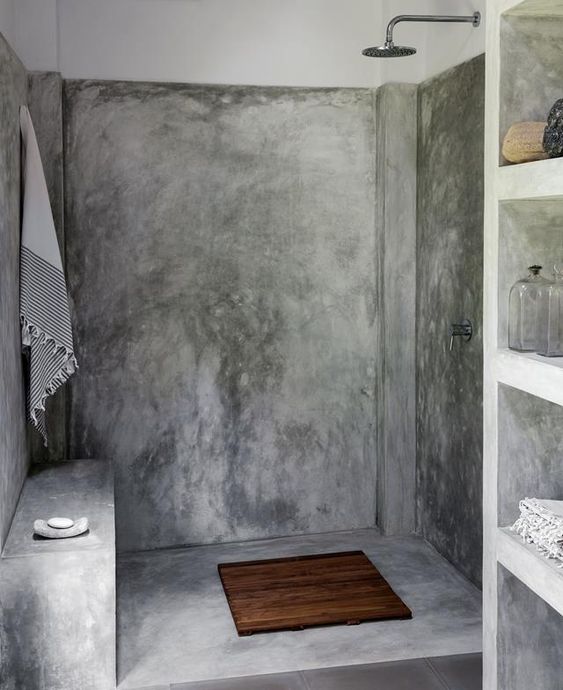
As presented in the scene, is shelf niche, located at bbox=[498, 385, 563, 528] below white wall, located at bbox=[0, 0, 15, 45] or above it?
below

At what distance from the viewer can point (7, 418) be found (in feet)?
10.4

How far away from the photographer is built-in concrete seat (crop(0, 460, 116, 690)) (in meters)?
2.89

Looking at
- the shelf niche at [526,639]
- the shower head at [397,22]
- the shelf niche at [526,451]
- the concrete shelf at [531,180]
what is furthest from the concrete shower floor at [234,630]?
the shower head at [397,22]

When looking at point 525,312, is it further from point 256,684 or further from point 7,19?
point 7,19

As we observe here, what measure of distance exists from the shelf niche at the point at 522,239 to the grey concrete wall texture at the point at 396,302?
1905mm

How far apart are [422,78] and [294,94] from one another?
63cm

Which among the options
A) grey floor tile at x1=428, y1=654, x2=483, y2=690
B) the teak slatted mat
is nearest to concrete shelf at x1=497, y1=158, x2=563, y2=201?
grey floor tile at x1=428, y1=654, x2=483, y2=690

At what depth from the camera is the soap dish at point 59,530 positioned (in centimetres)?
308

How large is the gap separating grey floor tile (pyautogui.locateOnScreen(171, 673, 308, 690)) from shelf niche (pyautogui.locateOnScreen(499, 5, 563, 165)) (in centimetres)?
193

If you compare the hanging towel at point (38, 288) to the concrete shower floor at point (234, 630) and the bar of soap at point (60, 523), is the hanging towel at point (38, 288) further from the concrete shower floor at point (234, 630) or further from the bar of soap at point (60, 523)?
the concrete shower floor at point (234, 630)

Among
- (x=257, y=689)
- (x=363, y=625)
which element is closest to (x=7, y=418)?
(x=257, y=689)

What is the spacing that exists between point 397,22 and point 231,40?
0.91 m

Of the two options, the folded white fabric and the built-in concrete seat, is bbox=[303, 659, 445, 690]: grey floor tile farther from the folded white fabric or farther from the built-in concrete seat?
the folded white fabric

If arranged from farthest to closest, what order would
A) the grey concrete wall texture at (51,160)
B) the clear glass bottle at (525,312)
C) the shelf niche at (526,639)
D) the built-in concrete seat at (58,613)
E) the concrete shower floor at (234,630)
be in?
1. the grey concrete wall texture at (51,160)
2. the concrete shower floor at (234,630)
3. the built-in concrete seat at (58,613)
4. the shelf niche at (526,639)
5. the clear glass bottle at (525,312)
